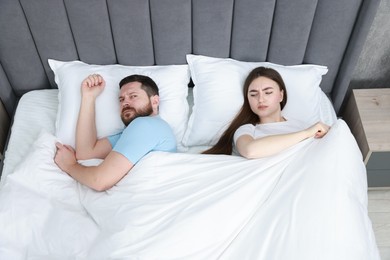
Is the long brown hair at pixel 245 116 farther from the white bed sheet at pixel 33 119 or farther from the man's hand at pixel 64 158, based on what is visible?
the man's hand at pixel 64 158

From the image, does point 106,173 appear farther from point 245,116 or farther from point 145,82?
point 245,116

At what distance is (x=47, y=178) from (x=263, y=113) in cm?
99

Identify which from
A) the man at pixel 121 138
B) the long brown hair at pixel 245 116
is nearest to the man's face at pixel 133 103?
the man at pixel 121 138

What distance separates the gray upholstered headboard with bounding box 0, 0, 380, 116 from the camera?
1778mm

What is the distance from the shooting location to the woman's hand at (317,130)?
5.22 ft

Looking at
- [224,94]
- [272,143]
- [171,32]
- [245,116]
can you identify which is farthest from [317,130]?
[171,32]

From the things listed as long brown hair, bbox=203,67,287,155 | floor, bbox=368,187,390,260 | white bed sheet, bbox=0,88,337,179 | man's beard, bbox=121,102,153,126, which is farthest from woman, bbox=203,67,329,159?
floor, bbox=368,187,390,260

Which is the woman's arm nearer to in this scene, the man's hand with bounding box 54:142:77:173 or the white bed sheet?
the white bed sheet

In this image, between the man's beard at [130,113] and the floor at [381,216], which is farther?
the floor at [381,216]

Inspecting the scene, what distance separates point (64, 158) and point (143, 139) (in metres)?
0.40

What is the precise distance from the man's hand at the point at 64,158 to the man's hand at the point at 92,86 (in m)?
0.27

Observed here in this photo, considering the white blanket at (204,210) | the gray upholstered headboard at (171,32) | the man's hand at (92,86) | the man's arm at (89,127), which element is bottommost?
the white blanket at (204,210)

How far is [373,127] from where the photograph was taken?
2033mm

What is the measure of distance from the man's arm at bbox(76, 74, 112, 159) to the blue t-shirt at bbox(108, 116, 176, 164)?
0.60ft
